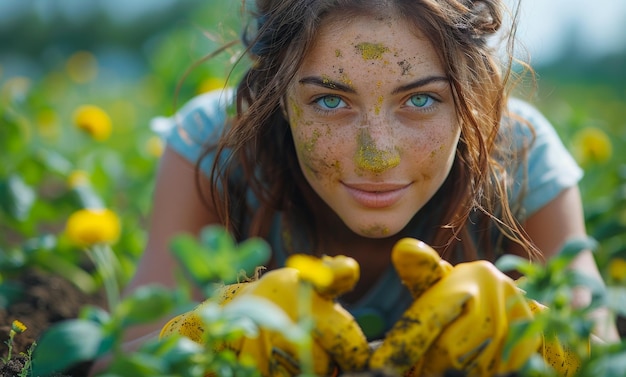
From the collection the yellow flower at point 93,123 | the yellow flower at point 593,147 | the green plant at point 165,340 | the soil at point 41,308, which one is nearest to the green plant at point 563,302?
the green plant at point 165,340

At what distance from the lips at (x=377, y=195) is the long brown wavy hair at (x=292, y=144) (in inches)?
6.8

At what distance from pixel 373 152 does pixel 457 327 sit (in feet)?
1.43

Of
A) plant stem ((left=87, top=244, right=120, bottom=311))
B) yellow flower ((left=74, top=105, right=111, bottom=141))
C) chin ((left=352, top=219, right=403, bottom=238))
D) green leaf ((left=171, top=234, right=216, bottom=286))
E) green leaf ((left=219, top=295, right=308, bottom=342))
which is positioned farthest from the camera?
yellow flower ((left=74, top=105, right=111, bottom=141))

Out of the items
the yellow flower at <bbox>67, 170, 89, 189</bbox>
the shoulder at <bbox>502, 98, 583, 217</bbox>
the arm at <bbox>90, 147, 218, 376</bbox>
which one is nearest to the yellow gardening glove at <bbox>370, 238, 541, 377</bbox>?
the shoulder at <bbox>502, 98, 583, 217</bbox>

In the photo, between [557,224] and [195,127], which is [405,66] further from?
[195,127]

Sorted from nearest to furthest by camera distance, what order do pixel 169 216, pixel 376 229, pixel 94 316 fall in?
1. pixel 94 316
2. pixel 376 229
3. pixel 169 216

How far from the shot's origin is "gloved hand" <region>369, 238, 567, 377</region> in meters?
1.20

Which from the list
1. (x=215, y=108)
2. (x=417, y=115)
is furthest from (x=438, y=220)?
(x=215, y=108)

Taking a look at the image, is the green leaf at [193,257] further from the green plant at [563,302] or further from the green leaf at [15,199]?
the green leaf at [15,199]

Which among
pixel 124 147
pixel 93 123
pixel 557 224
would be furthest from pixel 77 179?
pixel 557 224

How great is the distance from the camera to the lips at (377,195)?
1.63 metres

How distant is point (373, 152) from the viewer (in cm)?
156

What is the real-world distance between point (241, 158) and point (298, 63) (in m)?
0.38

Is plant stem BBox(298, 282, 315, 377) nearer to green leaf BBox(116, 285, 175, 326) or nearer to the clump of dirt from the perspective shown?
green leaf BBox(116, 285, 175, 326)
